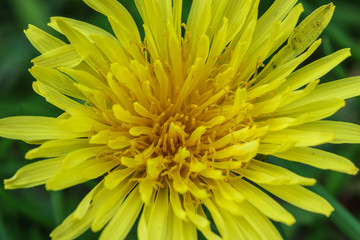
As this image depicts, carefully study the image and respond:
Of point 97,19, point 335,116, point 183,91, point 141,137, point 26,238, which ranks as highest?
point 97,19

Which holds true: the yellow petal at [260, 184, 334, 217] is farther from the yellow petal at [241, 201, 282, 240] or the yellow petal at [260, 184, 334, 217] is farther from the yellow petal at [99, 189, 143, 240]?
the yellow petal at [99, 189, 143, 240]

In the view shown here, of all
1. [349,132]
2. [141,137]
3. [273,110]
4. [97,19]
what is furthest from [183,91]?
[97,19]

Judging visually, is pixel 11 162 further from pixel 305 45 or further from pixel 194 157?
pixel 305 45

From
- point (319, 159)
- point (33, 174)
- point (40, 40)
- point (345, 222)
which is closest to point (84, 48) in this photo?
point (40, 40)

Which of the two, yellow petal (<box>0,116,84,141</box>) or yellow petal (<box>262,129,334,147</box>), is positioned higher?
yellow petal (<box>0,116,84,141</box>)

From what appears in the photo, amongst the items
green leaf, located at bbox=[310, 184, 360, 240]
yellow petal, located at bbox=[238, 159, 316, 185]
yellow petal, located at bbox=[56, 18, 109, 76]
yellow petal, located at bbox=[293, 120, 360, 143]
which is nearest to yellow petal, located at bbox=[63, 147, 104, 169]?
yellow petal, located at bbox=[56, 18, 109, 76]

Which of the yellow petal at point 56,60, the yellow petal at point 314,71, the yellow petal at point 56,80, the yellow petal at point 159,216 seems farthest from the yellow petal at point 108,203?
the yellow petal at point 314,71

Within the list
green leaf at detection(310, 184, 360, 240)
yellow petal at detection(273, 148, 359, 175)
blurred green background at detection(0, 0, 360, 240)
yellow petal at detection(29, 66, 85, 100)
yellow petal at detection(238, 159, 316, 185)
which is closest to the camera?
yellow petal at detection(238, 159, 316, 185)

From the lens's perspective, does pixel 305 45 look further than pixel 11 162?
No

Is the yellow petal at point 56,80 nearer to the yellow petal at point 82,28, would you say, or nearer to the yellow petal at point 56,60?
the yellow petal at point 56,60
